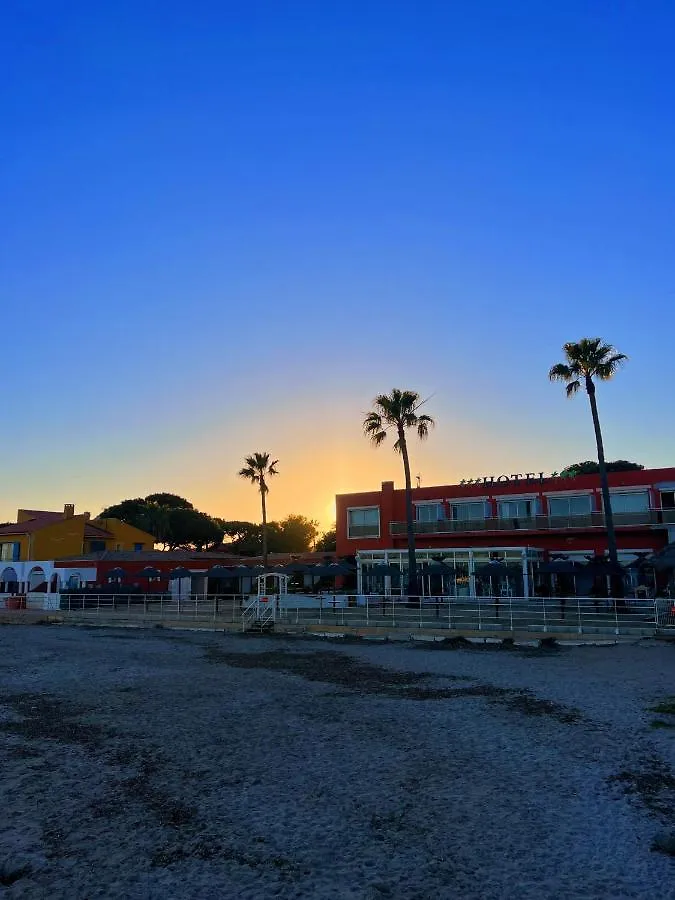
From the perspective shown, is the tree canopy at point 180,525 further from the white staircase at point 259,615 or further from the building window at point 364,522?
the white staircase at point 259,615

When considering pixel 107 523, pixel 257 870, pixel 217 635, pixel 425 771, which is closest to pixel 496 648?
pixel 217 635

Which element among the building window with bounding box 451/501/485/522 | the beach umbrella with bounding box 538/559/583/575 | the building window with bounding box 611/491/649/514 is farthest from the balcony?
the beach umbrella with bounding box 538/559/583/575

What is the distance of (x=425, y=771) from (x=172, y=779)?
3222 millimetres

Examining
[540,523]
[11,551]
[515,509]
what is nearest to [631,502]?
[540,523]

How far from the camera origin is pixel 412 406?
38938 millimetres

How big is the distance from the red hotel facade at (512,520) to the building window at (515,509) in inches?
2.4

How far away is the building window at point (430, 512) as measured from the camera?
151 feet

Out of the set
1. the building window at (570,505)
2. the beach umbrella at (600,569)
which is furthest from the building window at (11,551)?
the beach umbrella at (600,569)

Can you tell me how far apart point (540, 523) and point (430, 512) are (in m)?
7.58

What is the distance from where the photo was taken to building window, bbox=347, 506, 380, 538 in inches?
1857

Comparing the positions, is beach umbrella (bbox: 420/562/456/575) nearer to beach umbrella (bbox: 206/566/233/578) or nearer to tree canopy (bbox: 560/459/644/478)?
beach umbrella (bbox: 206/566/233/578)

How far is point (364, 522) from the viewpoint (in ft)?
157

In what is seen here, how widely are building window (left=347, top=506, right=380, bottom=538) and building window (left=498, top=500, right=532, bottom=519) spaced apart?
8.41m

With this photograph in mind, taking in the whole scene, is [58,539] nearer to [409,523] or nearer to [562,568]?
[409,523]
